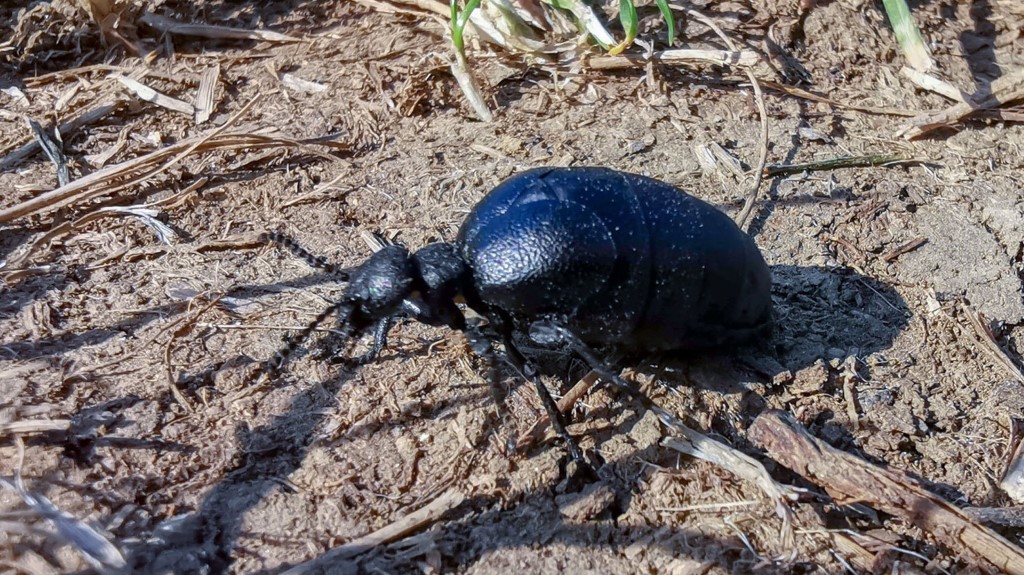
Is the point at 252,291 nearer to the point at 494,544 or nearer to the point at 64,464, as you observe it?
the point at 64,464

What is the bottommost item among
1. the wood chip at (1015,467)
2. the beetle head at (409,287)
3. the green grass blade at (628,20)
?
the wood chip at (1015,467)

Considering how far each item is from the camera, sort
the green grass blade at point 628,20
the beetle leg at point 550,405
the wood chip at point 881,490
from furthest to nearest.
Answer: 1. the green grass blade at point 628,20
2. the beetle leg at point 550,405
3. the wood chip at point 881,490

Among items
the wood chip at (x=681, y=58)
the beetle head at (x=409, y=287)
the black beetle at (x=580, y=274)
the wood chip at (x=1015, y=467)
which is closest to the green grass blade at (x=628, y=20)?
the wood chip at (x=681, y=58)

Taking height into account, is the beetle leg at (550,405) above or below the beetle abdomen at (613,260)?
below

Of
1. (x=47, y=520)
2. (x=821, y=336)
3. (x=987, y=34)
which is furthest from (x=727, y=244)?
(x=987, y=34)

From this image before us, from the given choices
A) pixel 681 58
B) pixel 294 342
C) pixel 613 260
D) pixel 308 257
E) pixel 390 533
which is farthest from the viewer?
pixel 681 58

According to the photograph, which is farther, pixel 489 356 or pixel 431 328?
pixel 431 328

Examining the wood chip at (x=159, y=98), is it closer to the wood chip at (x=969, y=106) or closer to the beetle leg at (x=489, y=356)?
the beetle leg at (x=489, y=356)

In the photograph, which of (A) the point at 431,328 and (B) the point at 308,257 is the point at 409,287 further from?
(B) the point at 308,257

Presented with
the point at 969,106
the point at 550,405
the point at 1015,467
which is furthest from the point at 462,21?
the point at 1015,467
